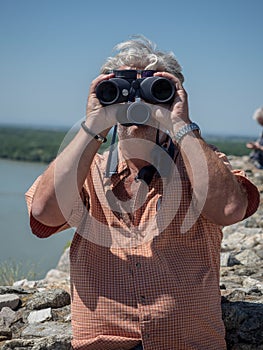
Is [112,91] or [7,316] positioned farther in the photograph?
[7,316]

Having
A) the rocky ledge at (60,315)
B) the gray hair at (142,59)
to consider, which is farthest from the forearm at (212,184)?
the rocky ledge at (60,315)

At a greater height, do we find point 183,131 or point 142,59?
point 142,59

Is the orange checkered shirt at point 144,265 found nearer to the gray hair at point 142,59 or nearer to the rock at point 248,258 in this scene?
the gray hair at point 142,59

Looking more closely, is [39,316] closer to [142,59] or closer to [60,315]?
[60,315]

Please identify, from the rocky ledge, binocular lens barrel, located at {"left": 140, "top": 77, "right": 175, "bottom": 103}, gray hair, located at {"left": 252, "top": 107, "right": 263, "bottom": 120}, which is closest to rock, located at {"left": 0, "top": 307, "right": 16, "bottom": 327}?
the rocky ledge

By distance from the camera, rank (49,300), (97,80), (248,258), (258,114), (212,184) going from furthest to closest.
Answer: (258,114) → (248,258) → (49,300) → (97,80) → (212,184)

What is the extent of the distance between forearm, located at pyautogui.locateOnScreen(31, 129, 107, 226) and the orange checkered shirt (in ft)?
0.18

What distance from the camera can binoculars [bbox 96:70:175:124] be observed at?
73.0 inches

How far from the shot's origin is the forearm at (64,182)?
71.9 inches

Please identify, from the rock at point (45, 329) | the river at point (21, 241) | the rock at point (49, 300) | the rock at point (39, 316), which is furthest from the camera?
the river at point (21, 241)

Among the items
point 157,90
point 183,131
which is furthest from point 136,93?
point 183,131

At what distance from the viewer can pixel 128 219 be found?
75.6 inches

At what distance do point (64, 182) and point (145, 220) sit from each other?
28 cm

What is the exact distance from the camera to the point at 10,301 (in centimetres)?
241
